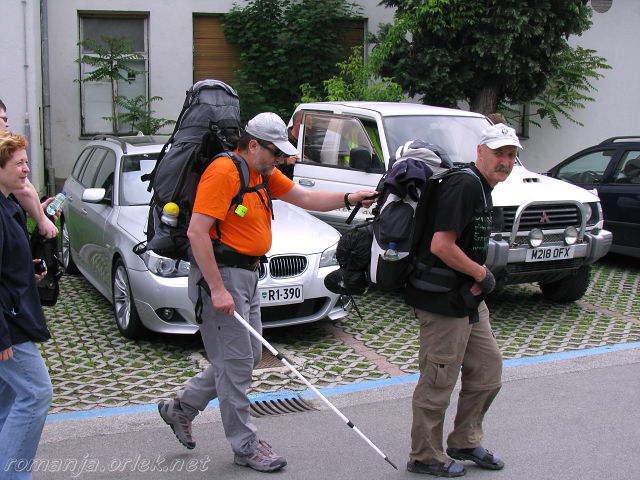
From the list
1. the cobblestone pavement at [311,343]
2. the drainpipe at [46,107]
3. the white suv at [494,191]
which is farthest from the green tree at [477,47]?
the drainpipe at [46,107]

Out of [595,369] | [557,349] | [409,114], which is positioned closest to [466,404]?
[595,369]

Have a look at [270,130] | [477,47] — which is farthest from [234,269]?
[477,47]

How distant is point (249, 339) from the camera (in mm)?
3904

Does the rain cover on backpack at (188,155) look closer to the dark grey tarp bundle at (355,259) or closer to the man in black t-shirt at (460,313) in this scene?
the dark grey tarp bundle at (355,259)

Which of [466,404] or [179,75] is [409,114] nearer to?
[466,404]

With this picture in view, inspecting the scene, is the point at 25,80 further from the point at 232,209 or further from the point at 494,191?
the point at 232,209

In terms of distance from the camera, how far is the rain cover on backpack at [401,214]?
3.73 m

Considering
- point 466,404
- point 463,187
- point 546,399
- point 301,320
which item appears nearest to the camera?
point 463,187

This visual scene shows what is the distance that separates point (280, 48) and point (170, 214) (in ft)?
36.2

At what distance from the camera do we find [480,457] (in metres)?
4.10

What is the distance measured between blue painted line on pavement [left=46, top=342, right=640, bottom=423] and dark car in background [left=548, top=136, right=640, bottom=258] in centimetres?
321

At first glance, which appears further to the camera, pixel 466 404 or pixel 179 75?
pixel 179 75

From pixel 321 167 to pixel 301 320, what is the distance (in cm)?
277

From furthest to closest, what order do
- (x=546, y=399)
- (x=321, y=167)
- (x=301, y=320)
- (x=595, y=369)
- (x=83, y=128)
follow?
1. (x=83, y=128)
2. (x=321, y=167)
3. (x=301, y=320)
4. (x=595, y=369)
5. (x=546, y=399)
